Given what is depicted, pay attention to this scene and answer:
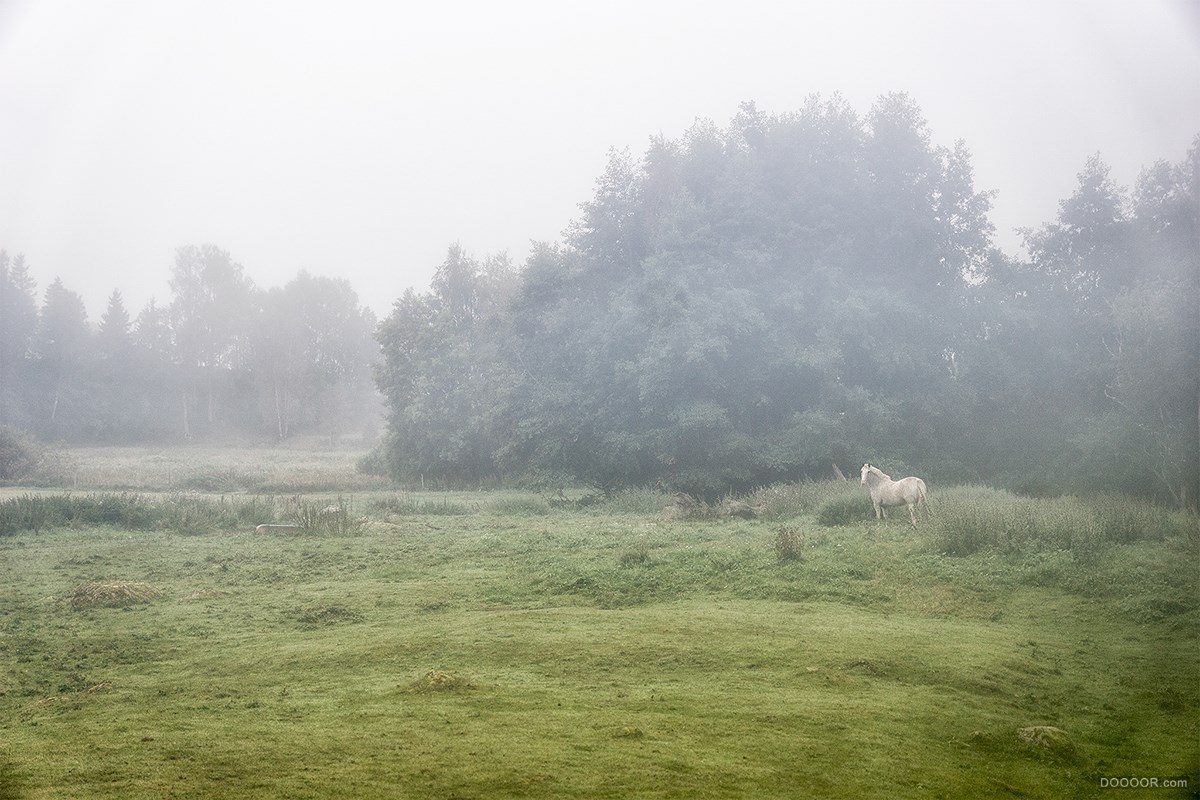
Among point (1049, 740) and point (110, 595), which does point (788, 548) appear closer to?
point (1049, 740)

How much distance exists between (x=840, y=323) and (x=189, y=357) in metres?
60.2

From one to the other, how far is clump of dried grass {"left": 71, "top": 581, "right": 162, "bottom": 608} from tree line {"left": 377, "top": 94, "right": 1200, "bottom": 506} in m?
18.8

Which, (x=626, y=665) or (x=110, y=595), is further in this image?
(x=110, y=595)

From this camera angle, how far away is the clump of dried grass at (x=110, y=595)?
416 inches

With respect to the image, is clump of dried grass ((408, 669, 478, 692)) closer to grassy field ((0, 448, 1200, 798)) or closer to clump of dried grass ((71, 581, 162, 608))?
grassy field ((0, 448, 1200, 798))

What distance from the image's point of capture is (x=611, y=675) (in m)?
7.09

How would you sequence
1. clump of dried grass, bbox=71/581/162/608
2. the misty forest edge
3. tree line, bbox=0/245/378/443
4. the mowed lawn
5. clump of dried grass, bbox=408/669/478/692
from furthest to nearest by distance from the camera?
tree line, bbox=0/245/378/443 < the misty forest edge < clump of dried grass, bbox=71/581/162/608 < clump of dried grass, bbox=408/669/478/692 < the mowed lawn

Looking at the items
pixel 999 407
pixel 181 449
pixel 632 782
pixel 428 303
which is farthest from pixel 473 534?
pixel 181 449

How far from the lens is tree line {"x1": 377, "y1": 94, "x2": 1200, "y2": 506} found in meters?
27.9

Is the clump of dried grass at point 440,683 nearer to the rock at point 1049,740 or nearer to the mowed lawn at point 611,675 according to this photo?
the mowed lawn at point 611,675

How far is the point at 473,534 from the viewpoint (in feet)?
56.3

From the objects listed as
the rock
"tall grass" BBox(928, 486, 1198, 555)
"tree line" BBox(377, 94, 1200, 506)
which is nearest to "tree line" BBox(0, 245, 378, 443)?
"tree line" BBox(377, 94, 1200, 506)

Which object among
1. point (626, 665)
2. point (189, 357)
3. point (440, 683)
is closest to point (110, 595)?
point (440, 683)

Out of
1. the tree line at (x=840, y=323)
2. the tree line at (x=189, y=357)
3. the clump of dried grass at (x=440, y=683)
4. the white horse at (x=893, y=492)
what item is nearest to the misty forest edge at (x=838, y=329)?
the tree line at (x=840, y=323)
